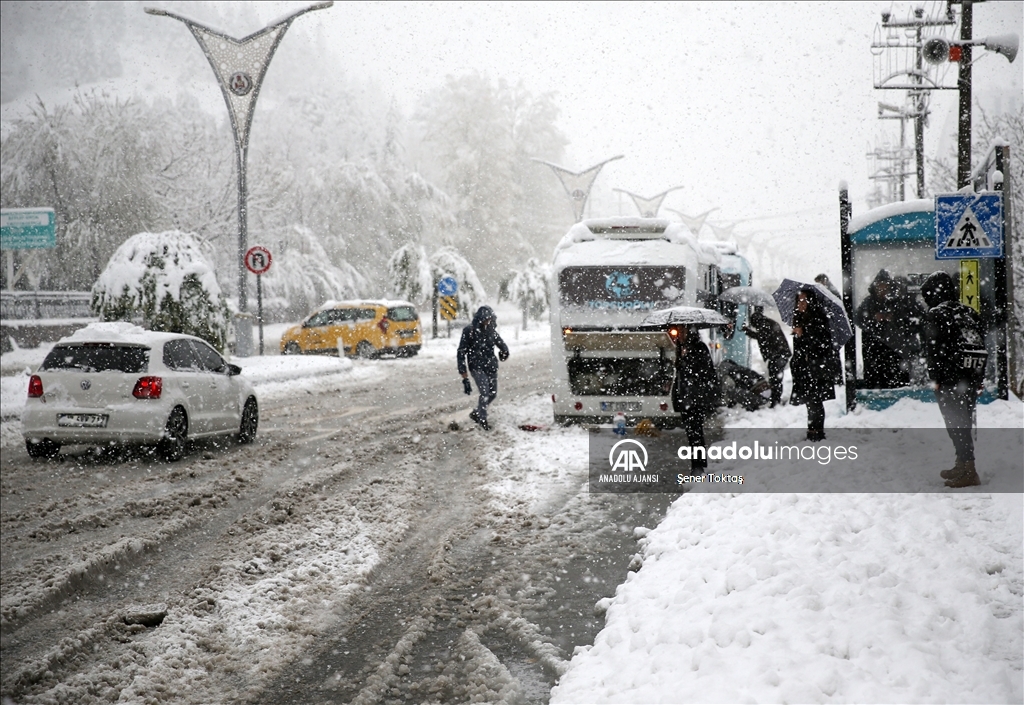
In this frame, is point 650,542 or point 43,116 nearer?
point 650,542

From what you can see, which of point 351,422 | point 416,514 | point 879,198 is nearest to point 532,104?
point 879,198

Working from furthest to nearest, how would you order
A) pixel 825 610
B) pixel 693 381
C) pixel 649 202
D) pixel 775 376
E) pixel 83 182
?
pixel 649 202, pixel 83 182, pixel 775 376, pixel 693 381, pixel 825 610

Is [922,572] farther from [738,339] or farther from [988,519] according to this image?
[738,339]

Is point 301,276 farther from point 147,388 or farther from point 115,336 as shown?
point 147,388

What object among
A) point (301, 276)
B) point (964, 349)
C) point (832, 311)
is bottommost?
point (964, 349)

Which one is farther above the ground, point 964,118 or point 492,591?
point 964,118

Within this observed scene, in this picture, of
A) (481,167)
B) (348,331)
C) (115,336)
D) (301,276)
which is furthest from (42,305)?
(481,167)

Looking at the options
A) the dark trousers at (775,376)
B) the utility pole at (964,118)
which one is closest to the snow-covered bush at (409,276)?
the dark trousers at (775,376)

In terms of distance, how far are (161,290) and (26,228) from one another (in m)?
7.53

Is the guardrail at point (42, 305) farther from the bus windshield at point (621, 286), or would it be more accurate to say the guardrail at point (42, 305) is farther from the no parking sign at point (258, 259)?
the bus windshield at point (621, 286)

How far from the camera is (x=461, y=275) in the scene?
40.2m

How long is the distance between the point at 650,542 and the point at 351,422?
772 cm

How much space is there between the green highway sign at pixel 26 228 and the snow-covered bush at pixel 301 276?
64.7ft

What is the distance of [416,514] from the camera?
760 centimetres
